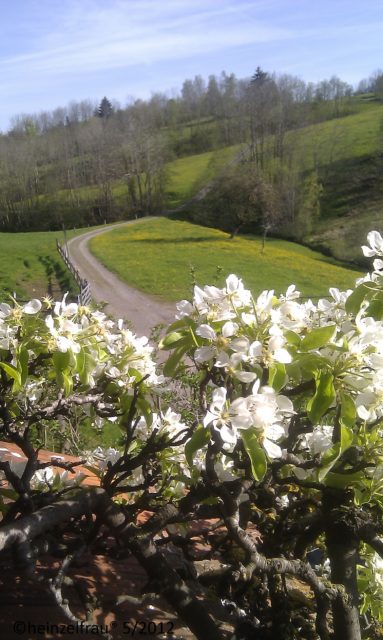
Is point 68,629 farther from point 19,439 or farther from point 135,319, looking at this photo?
point 135,319

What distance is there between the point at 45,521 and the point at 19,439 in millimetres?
384

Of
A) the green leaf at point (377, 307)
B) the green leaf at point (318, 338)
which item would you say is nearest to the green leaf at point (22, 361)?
the green leaf at point (318, 338)

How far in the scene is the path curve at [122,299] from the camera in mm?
23312

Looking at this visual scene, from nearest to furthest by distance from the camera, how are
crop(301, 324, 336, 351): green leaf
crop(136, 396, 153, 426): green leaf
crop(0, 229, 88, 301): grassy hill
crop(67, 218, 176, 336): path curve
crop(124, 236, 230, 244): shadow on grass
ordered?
1. crop(301, 324, 336, 351): green leaf
2. crop(136, 396, 153, 426): green leaf
3. crop(67, 218, 176, 336): path curve
4. crop(0, 229, 88, 301): grassy hill
5. crop(124, 236, 230, 244): shadow on grass

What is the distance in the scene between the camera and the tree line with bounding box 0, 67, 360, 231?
6228cm

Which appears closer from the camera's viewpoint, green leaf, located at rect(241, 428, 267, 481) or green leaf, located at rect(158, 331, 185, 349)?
green leaf, located at rect(241, 428, 267, 481)

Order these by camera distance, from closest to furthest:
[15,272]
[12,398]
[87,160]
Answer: [12,398], [15,272], [87,160]

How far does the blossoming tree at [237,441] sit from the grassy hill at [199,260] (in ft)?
74.9

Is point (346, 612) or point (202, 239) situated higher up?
point (346, 612)

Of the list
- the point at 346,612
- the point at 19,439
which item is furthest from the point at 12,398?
the point at 346,612

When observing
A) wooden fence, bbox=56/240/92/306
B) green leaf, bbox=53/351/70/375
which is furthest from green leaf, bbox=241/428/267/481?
wooden fence, bbox=56/240/92/306

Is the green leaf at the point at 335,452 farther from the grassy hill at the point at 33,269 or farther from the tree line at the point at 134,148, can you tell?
the tree line at the point at 134,148

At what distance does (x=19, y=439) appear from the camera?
1889 millimetres

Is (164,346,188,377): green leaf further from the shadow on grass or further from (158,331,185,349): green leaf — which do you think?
the shadow on grass
